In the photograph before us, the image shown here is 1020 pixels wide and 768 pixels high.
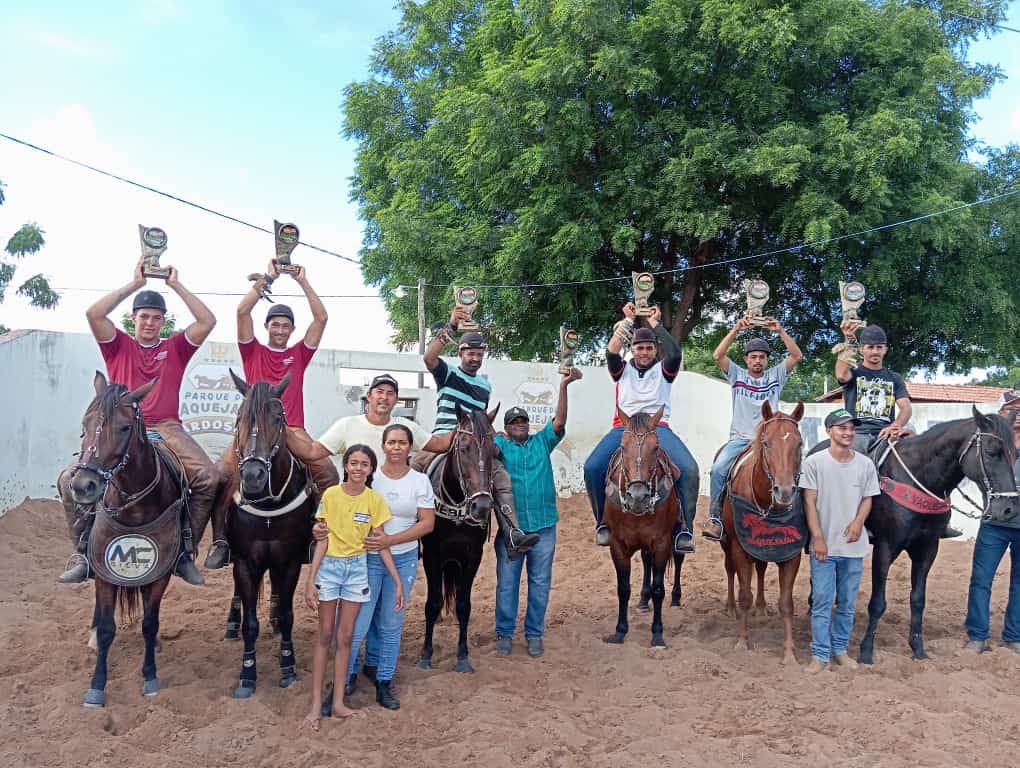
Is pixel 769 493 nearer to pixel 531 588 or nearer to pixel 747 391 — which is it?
pixel 747 391

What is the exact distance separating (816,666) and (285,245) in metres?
5.05

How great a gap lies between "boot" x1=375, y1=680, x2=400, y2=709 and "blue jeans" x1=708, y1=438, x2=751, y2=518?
332 cm

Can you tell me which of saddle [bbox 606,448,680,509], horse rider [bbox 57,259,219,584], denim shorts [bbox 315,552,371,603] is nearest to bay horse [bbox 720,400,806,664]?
saddle [bbox 606,448,680,509]

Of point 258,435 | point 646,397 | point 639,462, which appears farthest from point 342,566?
point 646,397

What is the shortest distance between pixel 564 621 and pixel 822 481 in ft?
8.81

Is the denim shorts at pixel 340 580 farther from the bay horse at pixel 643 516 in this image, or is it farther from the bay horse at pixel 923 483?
the bay horse at pixel 923 483

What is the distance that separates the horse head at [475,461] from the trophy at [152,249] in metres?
2.35

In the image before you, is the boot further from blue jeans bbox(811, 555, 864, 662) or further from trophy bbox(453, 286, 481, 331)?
blue jeans bbox(811, 555, 864, 662)

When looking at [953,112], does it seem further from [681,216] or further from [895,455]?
[895,455]

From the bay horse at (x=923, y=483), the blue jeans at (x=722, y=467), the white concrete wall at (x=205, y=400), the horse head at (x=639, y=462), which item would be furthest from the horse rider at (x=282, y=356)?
the white concrete wall at (x=205, y=400)

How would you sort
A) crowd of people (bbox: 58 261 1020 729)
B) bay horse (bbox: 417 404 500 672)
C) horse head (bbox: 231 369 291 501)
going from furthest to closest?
bay horse (bbox: 417 404 500 672)
crowd of people (bbox: 58 261 1020 729)
horse head (bbox: 231 369 291 501)

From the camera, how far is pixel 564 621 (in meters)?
6.77

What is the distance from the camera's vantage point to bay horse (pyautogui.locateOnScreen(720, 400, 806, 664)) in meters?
5.33

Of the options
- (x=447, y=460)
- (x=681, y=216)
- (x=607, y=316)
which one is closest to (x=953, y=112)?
(x=681, y=216)
